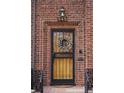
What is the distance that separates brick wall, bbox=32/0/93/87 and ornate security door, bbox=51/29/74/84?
0.22 meters

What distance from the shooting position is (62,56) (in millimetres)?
11656

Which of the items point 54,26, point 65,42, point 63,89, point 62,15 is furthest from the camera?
point 65,42

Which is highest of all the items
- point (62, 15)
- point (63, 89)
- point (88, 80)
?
point (62, 15)

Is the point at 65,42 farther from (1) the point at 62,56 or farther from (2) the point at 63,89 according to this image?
(2) the point at 63,89

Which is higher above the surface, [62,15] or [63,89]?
[62,15]

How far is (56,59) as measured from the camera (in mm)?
11633

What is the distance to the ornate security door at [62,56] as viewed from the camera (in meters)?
11.5

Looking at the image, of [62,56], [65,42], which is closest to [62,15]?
[65,42]

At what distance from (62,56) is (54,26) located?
114 centimetres

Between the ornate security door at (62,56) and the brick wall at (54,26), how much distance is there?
8.5 inches

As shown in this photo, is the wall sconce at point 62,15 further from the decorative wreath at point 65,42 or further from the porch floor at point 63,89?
the porch floor at point 63,89
